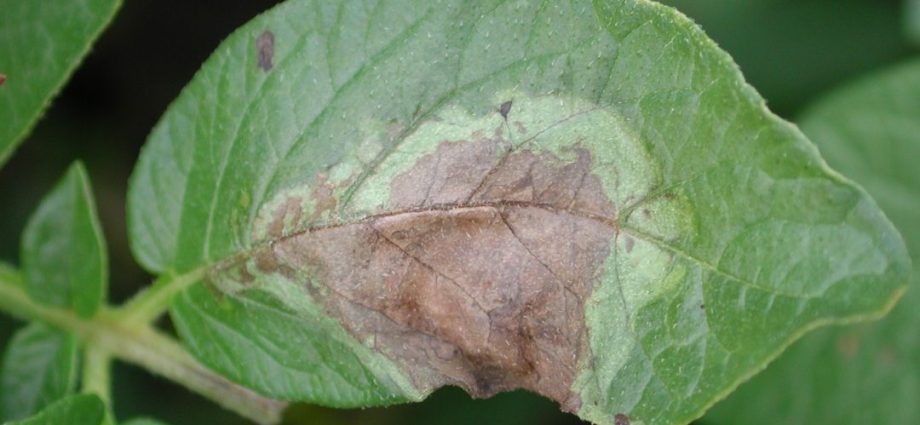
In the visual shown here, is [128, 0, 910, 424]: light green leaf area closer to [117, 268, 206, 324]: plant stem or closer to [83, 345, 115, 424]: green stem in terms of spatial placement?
[117, 268, 206, 324]: plant stem

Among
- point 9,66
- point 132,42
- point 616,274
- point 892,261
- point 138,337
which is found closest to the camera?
point 892,261

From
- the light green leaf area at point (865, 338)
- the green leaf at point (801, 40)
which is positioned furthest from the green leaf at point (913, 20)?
the green leaf at point (801, 40)

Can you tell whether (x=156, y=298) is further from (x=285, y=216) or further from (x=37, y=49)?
(x=37, y=49)

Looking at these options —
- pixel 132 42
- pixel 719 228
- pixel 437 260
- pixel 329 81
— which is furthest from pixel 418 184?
pixel 132 42

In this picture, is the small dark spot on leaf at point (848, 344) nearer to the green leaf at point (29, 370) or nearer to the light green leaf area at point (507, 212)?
the light green leaf area at point (507, 212)

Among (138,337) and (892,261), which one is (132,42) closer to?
(138,337)

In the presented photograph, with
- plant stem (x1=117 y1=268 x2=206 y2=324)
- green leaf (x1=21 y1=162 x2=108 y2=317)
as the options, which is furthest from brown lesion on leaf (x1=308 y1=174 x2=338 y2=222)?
green leaf (x1=21 y1=162 x2=108 y2=317)
